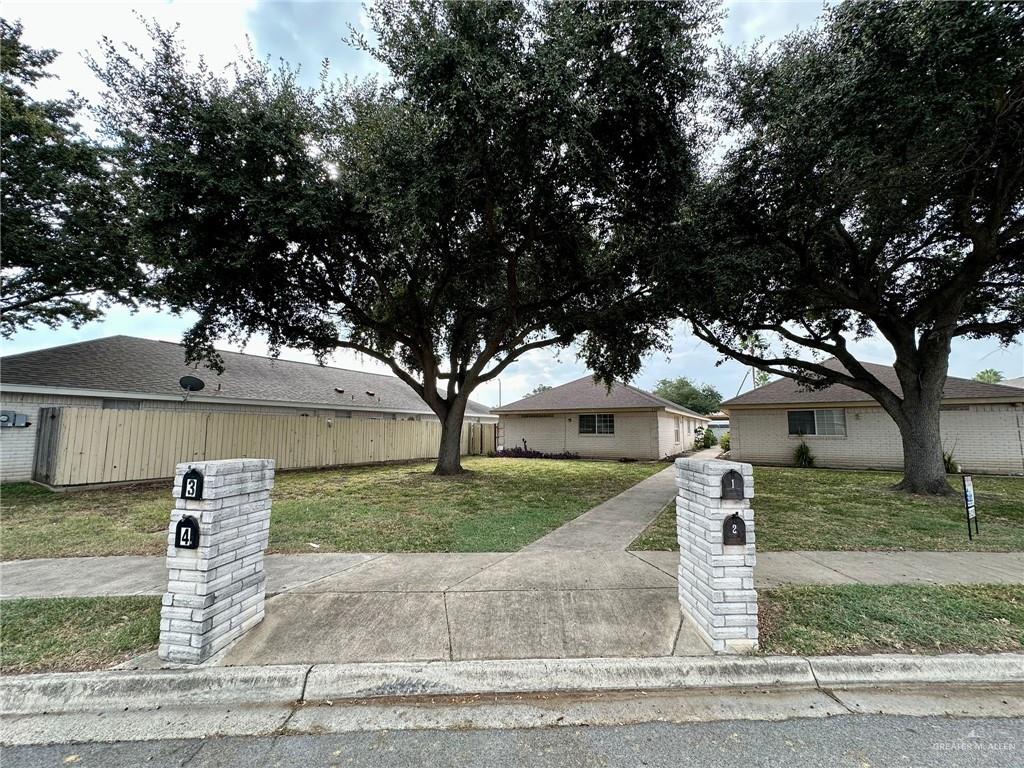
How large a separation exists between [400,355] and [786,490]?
12770mm

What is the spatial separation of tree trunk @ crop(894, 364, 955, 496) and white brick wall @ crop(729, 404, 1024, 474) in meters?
6.38

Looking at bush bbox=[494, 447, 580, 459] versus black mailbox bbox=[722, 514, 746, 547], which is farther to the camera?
bush bbox=[494, 447, 580, 459]

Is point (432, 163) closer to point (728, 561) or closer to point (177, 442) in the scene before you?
point (728, 561)

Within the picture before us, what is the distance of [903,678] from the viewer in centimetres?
291

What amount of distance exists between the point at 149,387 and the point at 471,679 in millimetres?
14923

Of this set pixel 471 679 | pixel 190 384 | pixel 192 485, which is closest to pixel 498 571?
pixel 471 679

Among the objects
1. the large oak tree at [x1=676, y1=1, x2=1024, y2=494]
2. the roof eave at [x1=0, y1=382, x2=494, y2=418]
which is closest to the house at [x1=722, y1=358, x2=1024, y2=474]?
the large oak tree at [x1=676, y1=1, x2=1024, y2=494]

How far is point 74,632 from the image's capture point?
3314mm

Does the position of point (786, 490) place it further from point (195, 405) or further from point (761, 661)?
point (195, 405)

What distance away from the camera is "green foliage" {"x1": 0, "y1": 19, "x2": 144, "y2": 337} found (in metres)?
10.3

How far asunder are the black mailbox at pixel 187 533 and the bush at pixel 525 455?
17779 millimetres

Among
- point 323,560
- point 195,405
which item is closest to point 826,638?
point 323,560

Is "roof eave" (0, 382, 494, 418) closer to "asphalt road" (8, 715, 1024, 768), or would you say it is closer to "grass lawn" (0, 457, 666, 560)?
"grass lawn" (0, 457, 666, 560)

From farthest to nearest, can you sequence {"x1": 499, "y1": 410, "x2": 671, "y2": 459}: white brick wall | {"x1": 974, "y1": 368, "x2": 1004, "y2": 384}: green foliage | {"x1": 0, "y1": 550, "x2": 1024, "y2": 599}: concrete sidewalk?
{"x1": 974, "y1": 368, "x2": 1004, "y2": 384}: green foliage
{"x1": 499, "y1": 410, "x2": 671, "y2": 459}: white brick wall
{"x1": 0, "y1": 550, "x2": 1024, "y2": 599}: concrete sidewalk
